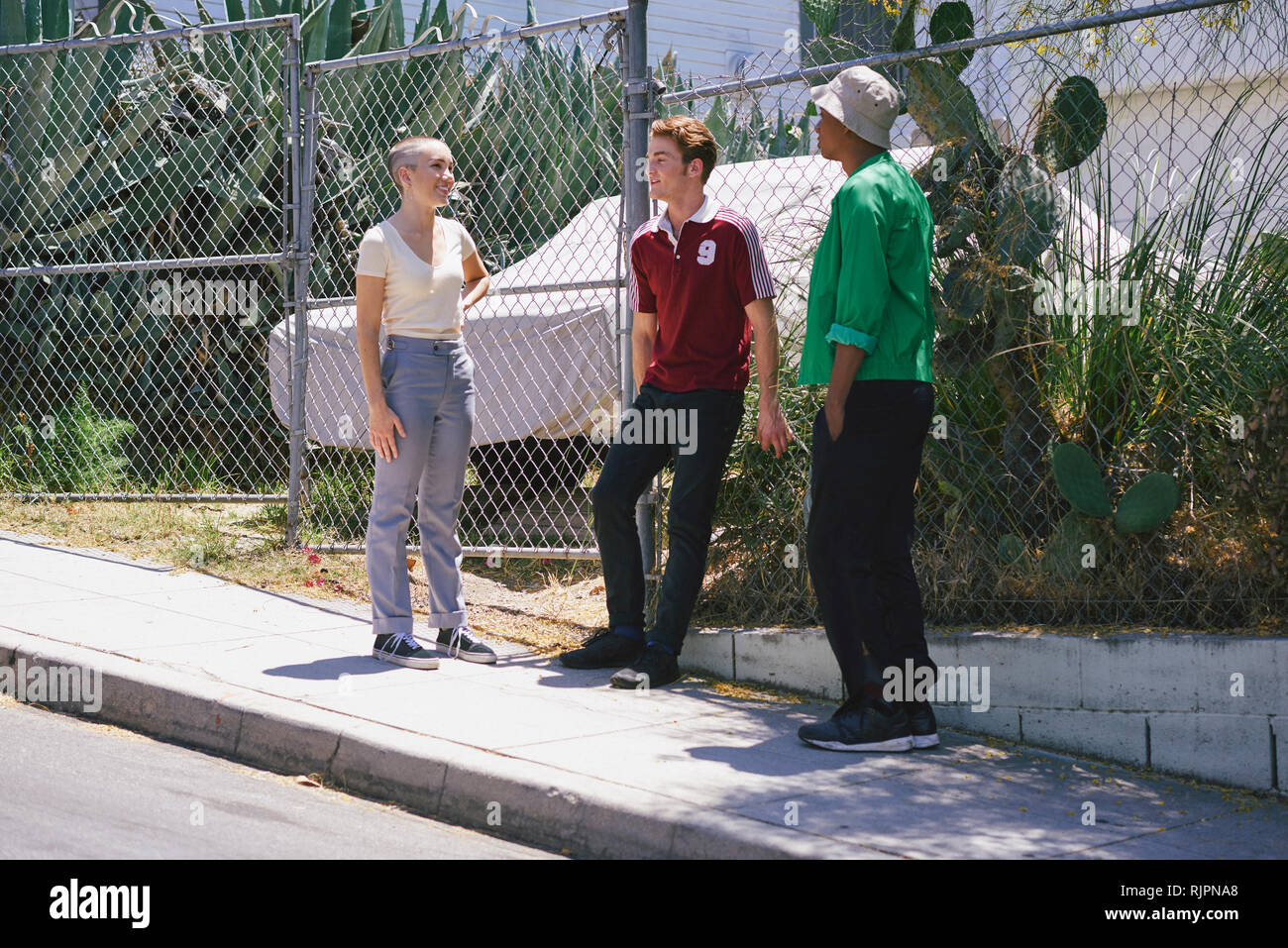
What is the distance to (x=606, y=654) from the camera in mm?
5754

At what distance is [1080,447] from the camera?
5188 mm

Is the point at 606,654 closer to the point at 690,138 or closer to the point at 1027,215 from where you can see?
the point at 690,138

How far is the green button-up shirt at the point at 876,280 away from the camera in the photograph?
4457 mm

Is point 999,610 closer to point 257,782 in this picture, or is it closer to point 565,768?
point 565,768

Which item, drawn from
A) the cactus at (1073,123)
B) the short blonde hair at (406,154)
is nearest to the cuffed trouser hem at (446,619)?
the short blonde hair at (406,154)

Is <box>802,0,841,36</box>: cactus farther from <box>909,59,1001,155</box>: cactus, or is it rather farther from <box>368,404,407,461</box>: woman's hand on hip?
<box>368,404,407,461</box>: woman's hand on hip

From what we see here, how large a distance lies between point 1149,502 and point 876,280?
4.50 feet

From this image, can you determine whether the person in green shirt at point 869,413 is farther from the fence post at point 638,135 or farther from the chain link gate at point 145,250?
the chain link gate at point 145,250

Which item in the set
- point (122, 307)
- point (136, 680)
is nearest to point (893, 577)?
point (136, 680)

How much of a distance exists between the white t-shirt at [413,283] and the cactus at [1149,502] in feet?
8.87

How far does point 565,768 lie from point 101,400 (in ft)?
21.6

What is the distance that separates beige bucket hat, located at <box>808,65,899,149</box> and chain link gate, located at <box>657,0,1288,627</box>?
95 cm

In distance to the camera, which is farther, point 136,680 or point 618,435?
point 618,435
